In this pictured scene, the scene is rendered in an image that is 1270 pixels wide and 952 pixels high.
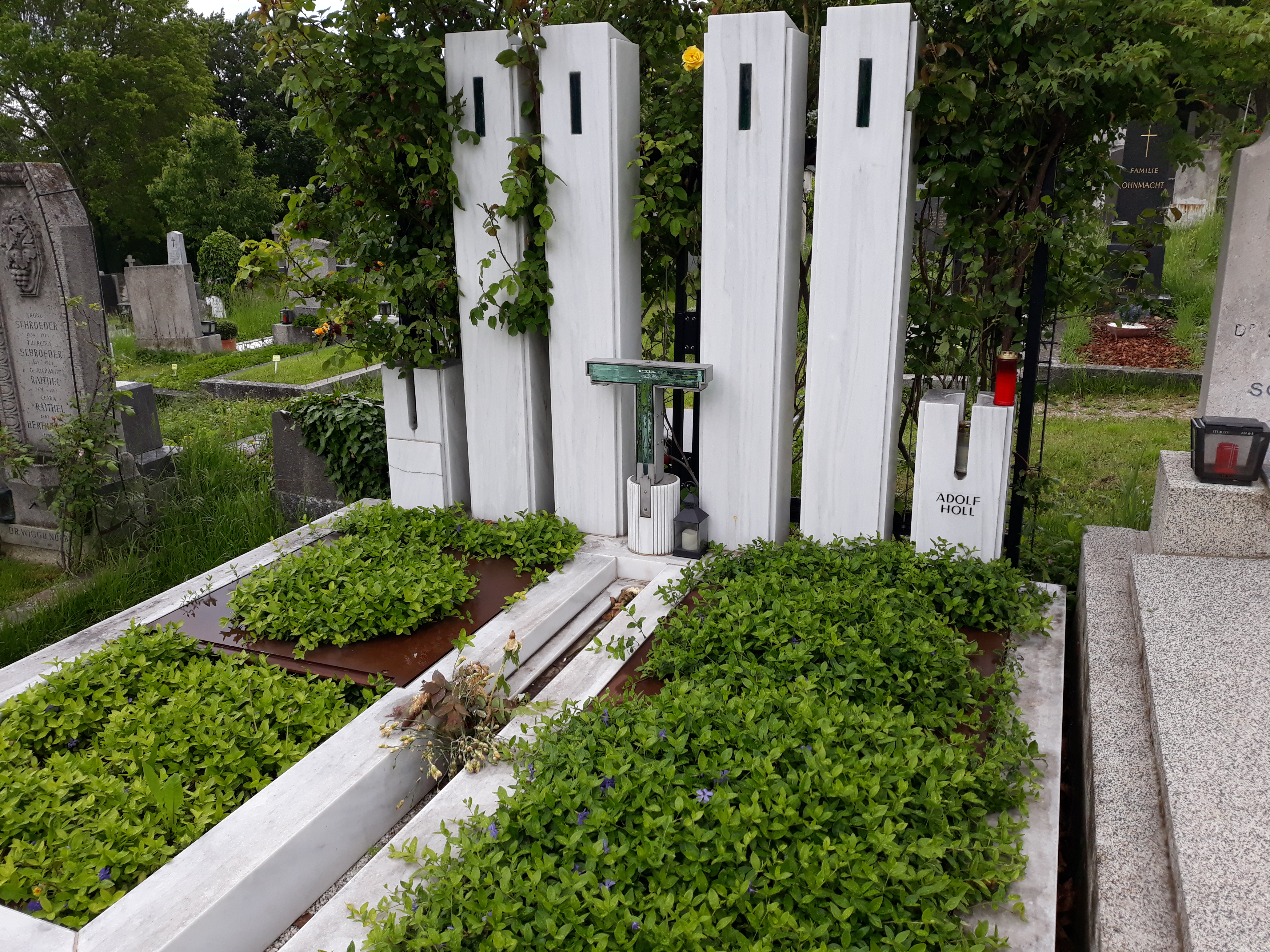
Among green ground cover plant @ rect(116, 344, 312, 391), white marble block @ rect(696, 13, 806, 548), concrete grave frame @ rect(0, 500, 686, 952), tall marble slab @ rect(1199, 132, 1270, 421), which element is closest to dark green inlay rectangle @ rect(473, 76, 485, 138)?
white marble block @ rect(696, 13, 806, 548)

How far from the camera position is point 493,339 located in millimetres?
4422

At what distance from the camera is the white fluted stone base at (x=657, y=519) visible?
4203 millimetres

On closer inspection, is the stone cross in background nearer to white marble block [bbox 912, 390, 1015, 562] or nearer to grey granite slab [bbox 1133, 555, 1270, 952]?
white marble block [bbox 912, 390, 1015, 562]

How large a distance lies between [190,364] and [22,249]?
269 inches

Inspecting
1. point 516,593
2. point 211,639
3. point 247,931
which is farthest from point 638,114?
point 247,931

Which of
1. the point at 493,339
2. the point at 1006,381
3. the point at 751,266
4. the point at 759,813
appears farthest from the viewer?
the point at 493,339

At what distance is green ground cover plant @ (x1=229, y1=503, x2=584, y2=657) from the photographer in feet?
11.6

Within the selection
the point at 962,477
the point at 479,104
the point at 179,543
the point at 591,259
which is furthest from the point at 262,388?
the point at 962,477

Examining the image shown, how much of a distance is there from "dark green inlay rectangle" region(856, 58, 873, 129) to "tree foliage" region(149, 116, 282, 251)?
63.2ft

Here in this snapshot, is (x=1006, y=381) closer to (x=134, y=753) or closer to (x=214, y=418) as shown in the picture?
(x=134, y=753)

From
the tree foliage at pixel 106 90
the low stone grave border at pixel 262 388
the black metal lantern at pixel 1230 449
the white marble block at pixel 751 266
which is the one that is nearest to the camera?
the black metal lantern at pixel 1230 449

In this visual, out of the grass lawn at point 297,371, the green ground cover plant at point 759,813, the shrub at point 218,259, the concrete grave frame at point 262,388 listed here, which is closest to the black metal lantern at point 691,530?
the green ground cover plant at point 759,813

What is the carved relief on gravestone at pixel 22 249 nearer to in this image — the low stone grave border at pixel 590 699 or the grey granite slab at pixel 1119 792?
the low stone grave border at pixel 590 699

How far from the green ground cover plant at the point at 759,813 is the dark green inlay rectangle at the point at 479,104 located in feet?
8.27
